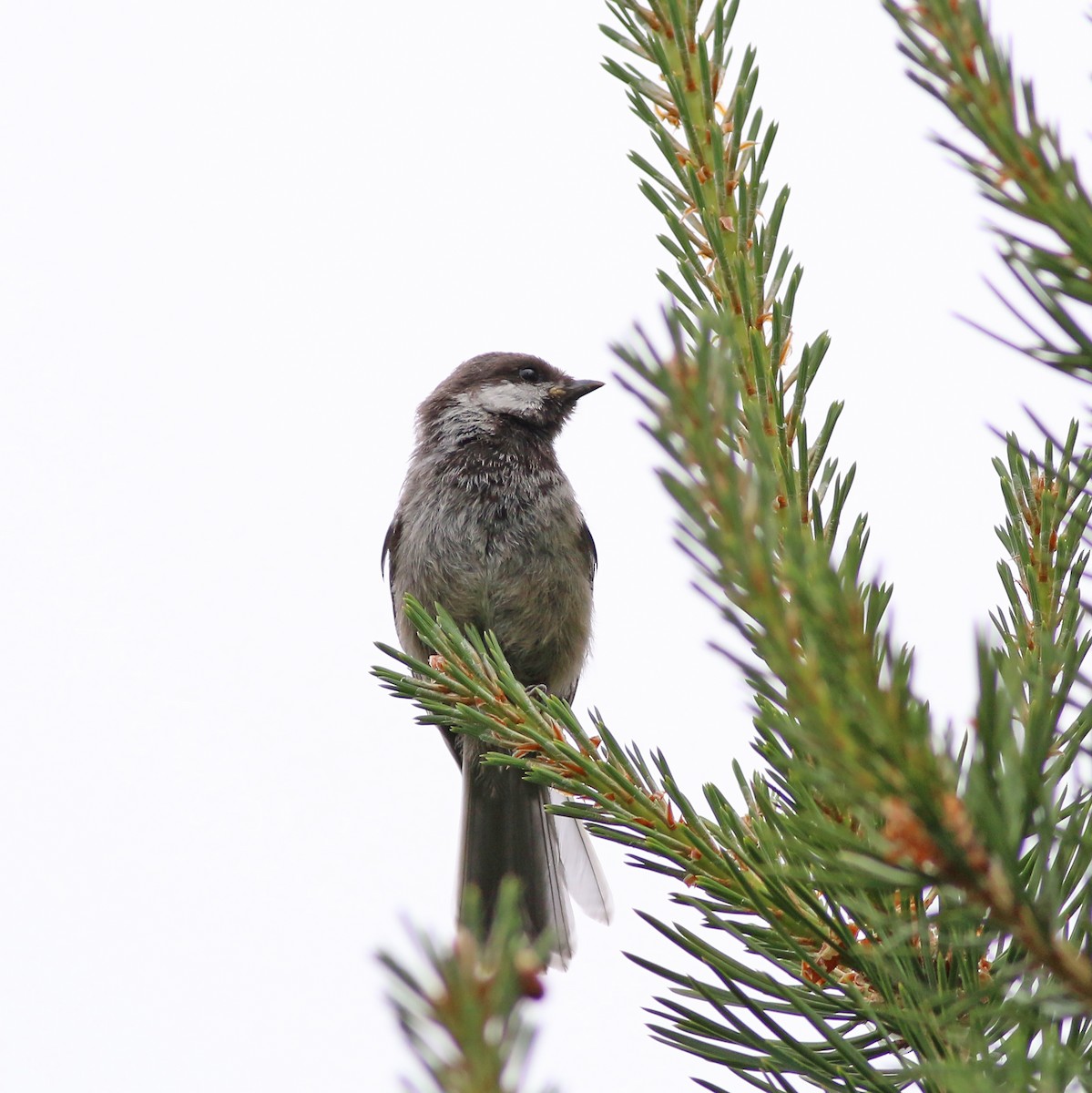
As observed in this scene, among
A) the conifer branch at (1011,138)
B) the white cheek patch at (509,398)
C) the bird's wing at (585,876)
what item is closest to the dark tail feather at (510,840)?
the bird's wing at (585,876)

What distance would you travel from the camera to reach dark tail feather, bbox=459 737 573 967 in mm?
4320

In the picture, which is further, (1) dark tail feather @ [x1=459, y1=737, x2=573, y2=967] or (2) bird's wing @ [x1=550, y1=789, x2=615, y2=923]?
(1) dark tail feather @ [x1=459, y1=737, x2=573, y2=967]

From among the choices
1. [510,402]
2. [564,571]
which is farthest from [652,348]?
[510,402]

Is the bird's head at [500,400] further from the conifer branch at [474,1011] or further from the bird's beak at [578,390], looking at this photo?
the conifer branch at [474,1011]

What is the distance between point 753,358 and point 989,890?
0.91 m

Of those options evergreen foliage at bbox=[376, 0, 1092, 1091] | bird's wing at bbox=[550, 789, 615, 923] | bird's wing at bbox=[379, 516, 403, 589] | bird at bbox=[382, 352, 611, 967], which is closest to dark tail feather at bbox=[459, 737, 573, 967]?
bird at bbox=[382, 352, 611, 967]

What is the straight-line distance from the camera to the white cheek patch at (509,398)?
5.43 meters

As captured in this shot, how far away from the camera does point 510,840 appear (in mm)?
4547

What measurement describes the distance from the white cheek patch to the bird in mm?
133

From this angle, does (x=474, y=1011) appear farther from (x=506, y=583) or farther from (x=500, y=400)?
(x=500, y=400)

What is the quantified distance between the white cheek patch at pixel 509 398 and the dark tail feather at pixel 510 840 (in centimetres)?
165

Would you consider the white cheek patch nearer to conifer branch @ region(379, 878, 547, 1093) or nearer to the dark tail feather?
the dark tail feather

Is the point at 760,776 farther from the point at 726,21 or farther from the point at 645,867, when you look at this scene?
the point at 726,21

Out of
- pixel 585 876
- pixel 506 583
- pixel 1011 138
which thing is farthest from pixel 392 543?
pixel 1011 138
